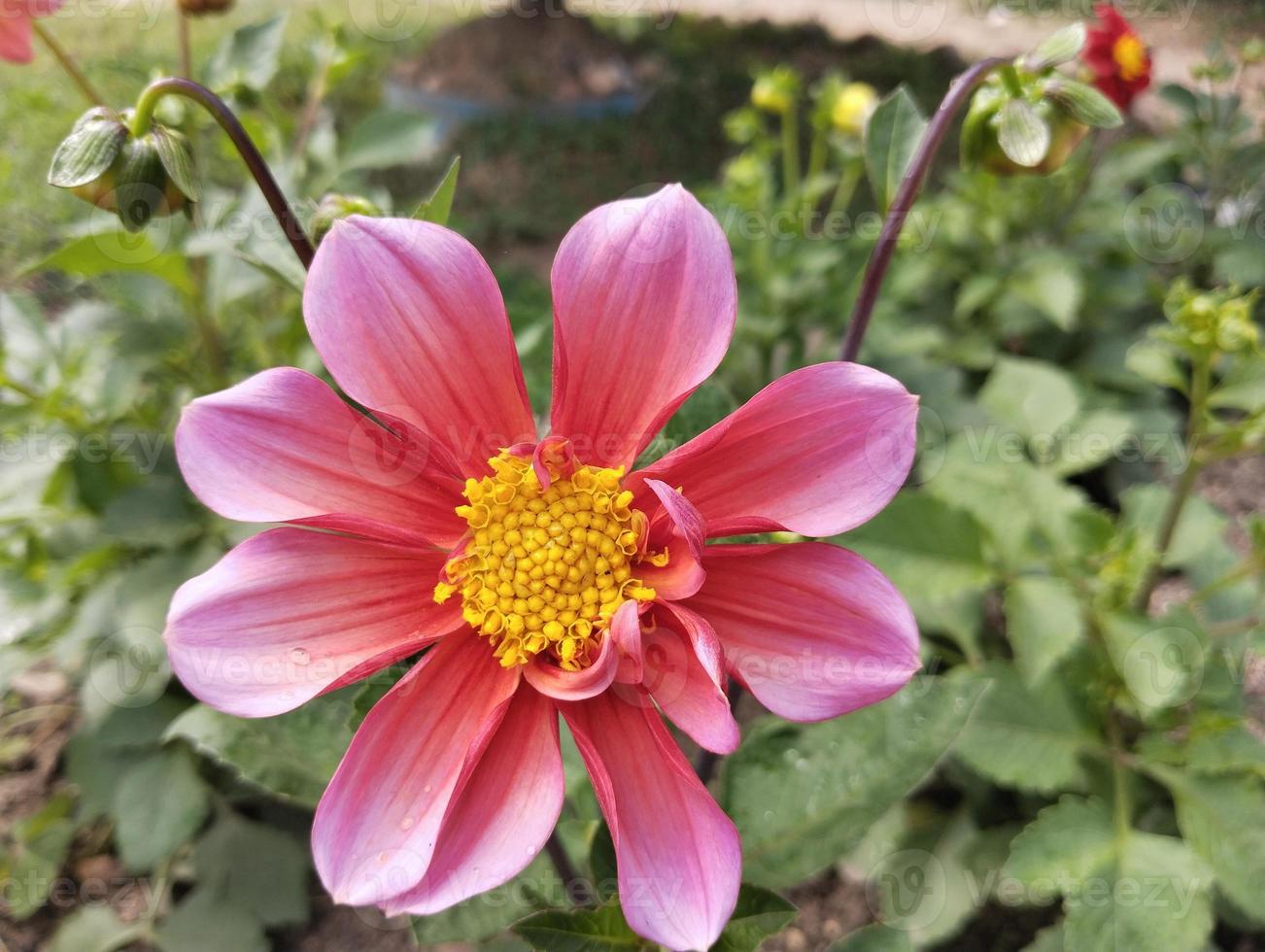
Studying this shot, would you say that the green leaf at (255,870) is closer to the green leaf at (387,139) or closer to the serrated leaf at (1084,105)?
the green leaf at (387,139)

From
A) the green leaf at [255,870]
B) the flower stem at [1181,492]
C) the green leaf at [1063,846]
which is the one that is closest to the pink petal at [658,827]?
the green leaf at [1063,846]

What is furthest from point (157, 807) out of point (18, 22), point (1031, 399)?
point (1031, 399)

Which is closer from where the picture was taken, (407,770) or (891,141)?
(407,770)

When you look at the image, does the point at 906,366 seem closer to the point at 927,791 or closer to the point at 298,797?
the point at 927,791

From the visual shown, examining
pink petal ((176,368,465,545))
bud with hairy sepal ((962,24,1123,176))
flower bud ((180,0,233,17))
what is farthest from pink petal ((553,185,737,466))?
flower bud ((180,0,233,17))

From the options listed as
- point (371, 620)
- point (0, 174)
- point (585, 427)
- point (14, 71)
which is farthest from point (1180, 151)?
point (14, 71)

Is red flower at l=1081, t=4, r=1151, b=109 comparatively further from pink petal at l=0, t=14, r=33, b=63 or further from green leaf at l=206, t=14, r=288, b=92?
pink petal at l=0, t=14, r=33, b=63

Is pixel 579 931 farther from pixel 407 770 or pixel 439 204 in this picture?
pixel 439 204
